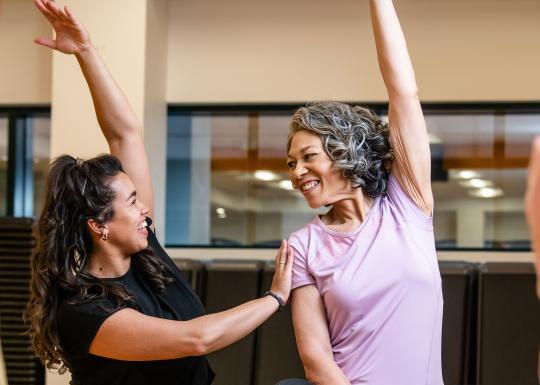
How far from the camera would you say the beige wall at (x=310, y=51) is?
519 cm

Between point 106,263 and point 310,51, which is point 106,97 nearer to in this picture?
point 106,263

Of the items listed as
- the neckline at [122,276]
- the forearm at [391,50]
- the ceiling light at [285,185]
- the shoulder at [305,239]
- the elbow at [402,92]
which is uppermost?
the forearm at [391,50]

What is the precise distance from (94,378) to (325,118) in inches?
34.0

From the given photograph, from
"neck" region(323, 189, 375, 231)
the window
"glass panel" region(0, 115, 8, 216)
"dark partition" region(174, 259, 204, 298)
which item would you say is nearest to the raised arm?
"neck" region(323, 189, 375, 231)

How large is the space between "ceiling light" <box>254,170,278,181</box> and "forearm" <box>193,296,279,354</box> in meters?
3.51

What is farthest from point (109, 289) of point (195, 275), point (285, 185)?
point (285, 185)

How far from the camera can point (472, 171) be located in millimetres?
5273

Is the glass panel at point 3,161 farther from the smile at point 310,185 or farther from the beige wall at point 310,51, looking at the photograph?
the smile at point 310,185

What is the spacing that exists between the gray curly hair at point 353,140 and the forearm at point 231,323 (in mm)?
366

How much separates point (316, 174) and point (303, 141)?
9 centimetres

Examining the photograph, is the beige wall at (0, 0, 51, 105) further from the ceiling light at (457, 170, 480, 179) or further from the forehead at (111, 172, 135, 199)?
the forehead at (111, 172, 135, 199)

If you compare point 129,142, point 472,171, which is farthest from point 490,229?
point 129,142

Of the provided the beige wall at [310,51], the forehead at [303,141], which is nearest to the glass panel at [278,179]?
the beige wall at [310,51]

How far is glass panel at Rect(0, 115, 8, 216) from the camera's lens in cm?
568
